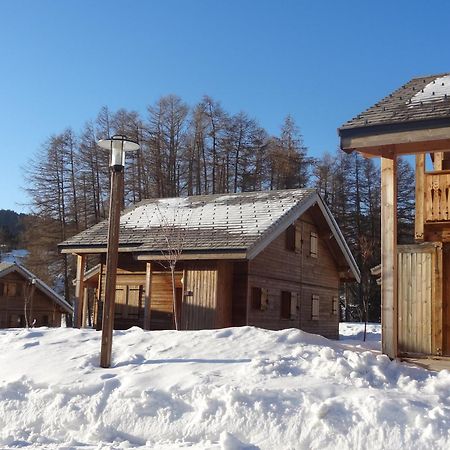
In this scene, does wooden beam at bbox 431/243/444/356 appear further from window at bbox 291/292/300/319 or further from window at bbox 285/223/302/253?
window at bbox 291/292/300/319

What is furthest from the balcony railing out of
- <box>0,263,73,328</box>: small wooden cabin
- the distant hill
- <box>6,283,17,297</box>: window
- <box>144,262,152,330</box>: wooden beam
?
the distant hill

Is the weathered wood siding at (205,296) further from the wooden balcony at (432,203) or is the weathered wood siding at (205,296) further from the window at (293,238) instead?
the wooden balcony at (432,203)

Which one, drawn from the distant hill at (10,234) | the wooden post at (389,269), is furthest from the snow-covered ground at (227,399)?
the distant hill at (10,234)

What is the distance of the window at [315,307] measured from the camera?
81.4 ft

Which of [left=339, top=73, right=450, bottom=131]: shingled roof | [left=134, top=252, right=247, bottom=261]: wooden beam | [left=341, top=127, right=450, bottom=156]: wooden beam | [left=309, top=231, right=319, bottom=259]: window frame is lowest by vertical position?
[left=134, top=252, right=247, bottom=261]: wooden beam

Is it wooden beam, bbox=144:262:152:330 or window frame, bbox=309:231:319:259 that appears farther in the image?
window frame, bbox=309:231:319:259

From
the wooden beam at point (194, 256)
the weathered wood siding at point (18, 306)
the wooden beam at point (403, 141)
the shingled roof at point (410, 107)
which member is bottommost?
the weathered wood siding at point (18, 306)

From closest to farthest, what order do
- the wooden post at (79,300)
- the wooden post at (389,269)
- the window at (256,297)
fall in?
the wooden post at (389,269) → the wooden post at (79,300) → the window at (256,297)

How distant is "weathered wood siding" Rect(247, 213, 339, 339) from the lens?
20906 millimetres

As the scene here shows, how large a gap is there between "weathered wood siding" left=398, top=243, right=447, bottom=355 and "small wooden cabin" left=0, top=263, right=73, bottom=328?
2349 cm

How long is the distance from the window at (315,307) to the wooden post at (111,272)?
632 inches

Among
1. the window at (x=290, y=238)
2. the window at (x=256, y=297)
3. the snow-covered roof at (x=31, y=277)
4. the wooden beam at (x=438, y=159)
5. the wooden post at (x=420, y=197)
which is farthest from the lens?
the snow-covered roof at (x=31, y=277)

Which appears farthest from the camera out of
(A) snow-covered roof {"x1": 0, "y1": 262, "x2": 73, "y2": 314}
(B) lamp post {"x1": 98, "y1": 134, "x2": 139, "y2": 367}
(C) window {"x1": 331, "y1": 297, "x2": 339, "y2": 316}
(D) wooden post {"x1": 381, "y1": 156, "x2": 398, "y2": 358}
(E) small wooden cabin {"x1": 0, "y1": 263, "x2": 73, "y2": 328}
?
(E) small wooden cabin {"x1": 0, "y1": 263, "x2": 73, "y2": 328}

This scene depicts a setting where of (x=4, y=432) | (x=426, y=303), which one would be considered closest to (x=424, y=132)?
(x=426, y=303)
